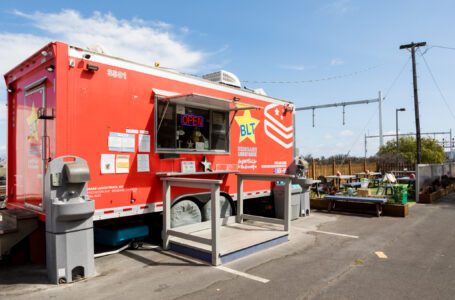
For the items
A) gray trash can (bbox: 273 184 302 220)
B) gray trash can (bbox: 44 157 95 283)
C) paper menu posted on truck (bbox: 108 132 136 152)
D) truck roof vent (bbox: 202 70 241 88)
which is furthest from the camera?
gray trash can (bbox: 273 184 302 220)

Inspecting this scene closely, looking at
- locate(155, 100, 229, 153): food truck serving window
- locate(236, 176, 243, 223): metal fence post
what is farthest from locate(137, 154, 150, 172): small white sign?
locate(236, 176, 243, 223): metal fence post

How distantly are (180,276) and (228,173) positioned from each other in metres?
→ 2.95

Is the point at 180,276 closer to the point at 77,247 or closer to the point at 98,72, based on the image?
the point at 77,247

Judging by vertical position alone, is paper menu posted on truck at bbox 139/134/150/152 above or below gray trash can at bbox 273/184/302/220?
above

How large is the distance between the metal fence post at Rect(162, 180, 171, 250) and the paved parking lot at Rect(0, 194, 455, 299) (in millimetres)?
231

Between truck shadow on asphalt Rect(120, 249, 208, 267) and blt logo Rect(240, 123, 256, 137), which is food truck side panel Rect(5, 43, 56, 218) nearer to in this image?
truck shadow on asphalt Rect(120, 249, 208, 267)

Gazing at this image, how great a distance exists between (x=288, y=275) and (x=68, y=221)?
297cm

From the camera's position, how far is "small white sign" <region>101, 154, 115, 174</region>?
5.09m

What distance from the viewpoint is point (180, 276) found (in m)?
4.61

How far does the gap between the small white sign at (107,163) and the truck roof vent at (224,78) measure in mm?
3186

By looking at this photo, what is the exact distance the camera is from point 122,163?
17.5ft

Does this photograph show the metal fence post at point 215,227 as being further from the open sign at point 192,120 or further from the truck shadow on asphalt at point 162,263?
the open sign at point 192,120

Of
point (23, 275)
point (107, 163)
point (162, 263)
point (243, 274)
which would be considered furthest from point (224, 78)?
point (23, 275)

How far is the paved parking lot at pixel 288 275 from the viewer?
160 inches
